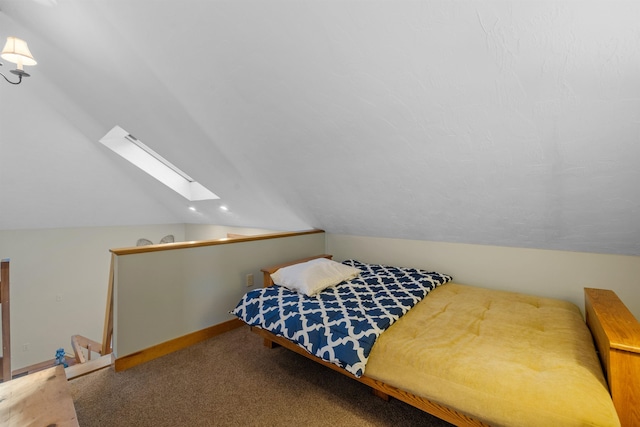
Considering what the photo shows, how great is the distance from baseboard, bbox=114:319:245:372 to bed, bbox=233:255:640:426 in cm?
56

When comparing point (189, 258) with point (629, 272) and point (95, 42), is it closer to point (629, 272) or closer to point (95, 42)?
point (95, 42)

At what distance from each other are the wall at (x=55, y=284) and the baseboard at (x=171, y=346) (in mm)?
3387

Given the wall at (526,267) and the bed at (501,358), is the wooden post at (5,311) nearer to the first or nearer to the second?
the bed at (501,358)

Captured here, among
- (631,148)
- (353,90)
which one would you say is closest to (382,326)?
(353,90)

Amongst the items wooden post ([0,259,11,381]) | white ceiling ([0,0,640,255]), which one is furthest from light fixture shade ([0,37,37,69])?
wooden post ([0,259,11,381])

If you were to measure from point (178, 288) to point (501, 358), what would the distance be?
88.3 inches

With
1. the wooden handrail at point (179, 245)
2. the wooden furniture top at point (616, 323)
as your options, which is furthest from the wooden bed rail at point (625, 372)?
the wooden handrail at point (179, 245)

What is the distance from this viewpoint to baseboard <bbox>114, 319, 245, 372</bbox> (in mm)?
2033

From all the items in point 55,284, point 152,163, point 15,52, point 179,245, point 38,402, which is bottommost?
point 55,284

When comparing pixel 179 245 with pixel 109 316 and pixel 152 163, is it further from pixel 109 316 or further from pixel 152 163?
pixel 152 163

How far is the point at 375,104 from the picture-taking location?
→ 1604 mm

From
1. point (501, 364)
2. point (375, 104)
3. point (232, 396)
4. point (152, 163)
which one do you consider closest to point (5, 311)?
point (232, 396)

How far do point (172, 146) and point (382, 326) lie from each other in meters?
2.65

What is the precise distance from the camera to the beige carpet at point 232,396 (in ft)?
5.12
